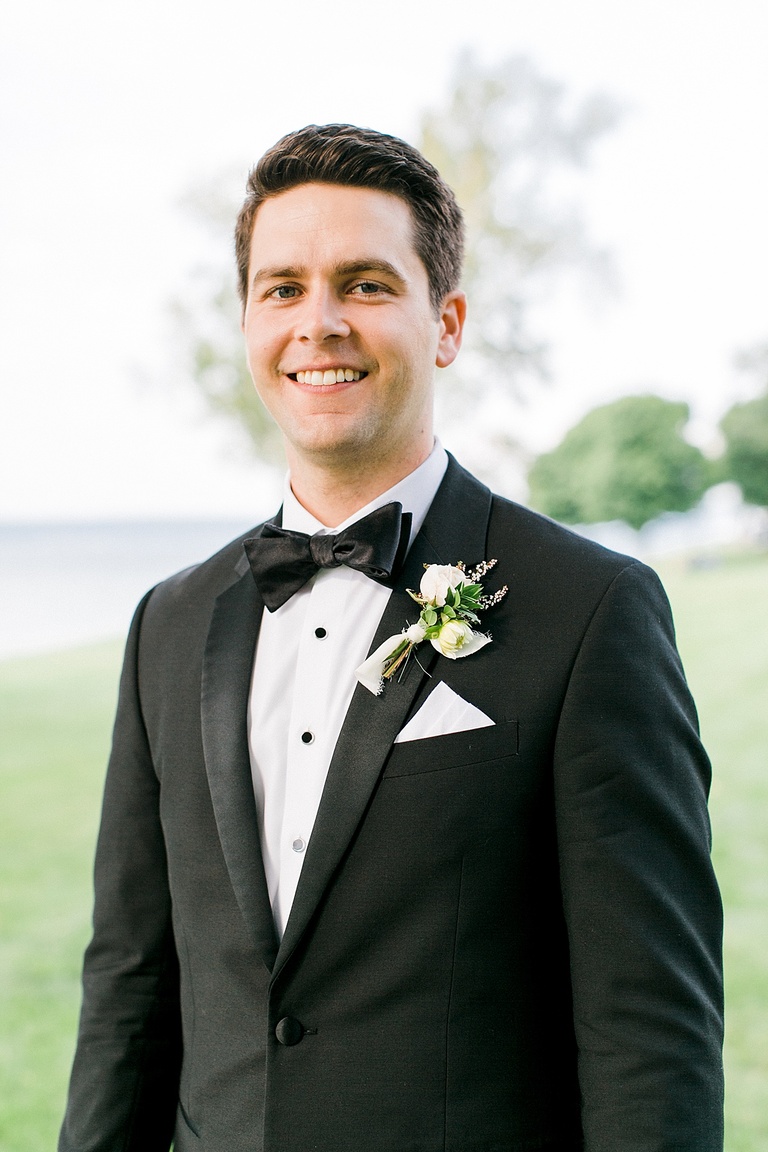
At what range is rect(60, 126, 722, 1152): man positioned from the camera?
1.18 m

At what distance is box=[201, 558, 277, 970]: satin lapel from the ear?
17.8 inches

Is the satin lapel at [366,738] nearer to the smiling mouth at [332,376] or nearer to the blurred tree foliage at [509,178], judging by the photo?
the smiling mouth at [332,376]

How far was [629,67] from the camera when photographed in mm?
5789

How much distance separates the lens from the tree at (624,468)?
6.61 m

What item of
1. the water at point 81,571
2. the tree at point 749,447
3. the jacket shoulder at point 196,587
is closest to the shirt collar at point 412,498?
the jacket shoulder at point 196,587

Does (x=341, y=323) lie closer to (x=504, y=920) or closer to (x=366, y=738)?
(x=366, y=738)

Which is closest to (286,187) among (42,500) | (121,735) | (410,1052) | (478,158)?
(121,735)

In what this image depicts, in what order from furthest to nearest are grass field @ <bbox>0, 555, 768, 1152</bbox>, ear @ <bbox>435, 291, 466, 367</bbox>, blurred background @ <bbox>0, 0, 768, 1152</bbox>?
blurred background @ <bbox>0, 0, 768, 1152</bbox> < grass field @ <bbox>0, 555, 768, 1152</bbox> < ear @ <bbox>435, 291, 466, 367</bbox>

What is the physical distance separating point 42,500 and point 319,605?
8686 millimetres

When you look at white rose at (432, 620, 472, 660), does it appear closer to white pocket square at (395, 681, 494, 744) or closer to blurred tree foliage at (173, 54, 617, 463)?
white pocket square at (395, 681, 494, 744)

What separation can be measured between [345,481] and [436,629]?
30cm

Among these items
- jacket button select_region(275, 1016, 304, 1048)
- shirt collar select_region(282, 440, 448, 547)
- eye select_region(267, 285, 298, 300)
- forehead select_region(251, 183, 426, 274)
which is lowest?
jacket button select_region(275, 1016, 304, 1048)

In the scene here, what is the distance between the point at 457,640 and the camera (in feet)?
4.05

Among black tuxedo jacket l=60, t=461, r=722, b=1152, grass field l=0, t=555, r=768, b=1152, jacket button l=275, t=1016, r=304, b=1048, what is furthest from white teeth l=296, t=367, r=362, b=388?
grass field l=0, t=555, r=768, b=1152
